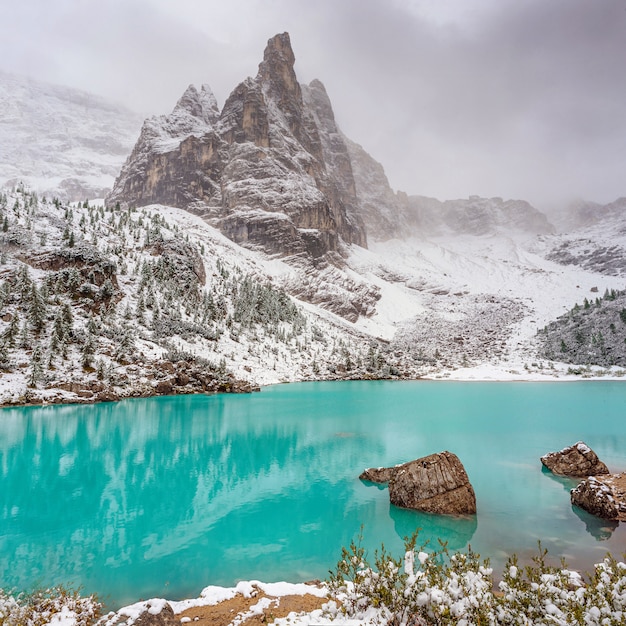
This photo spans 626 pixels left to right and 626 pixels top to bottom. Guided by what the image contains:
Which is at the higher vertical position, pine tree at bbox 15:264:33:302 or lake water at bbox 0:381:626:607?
pine tree at bbox 15:264:33:302

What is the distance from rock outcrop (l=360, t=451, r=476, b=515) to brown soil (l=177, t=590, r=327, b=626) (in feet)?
25.2

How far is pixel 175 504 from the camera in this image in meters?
15.6

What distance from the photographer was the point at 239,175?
153 metres

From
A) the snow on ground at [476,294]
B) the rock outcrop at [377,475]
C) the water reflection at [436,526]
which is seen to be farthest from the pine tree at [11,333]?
the snow on ground at [476,294]

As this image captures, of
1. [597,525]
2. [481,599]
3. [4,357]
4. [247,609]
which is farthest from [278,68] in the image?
[481,599]

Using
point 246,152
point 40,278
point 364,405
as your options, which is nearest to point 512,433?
point 364,405

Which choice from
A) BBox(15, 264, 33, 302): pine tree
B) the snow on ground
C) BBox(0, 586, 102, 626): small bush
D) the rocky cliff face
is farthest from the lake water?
the rocky cliff face

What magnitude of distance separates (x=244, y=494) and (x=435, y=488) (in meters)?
8.35

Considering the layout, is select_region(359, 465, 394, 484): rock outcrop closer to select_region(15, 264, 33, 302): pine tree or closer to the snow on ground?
select_region(15, 264, 33, 302): pine tree

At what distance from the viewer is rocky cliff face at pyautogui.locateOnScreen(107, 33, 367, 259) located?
14112 centimetres

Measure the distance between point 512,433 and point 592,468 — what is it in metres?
10.2

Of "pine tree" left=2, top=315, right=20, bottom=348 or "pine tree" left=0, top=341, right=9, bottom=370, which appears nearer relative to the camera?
"pine tree" left=0, top=341, right=9, bottom=370

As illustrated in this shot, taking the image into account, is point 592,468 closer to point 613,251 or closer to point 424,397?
point 424,397

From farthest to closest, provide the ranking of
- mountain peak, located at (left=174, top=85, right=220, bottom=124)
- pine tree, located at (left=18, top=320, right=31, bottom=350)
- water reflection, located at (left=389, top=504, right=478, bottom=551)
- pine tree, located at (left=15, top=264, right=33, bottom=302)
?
mountain peak, located at (left=174, top=85, right=220, bottom=124) → pine tree, located at (left=15, top=264, right=33, bottom=302) → pine tree, located at (left=18, top=320, right=31, bottom=350) → water reflection, located at (left=389, top=504, right=478, bottom=551)
